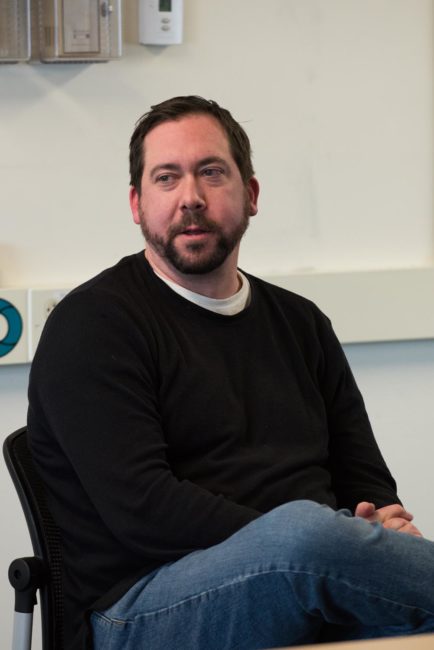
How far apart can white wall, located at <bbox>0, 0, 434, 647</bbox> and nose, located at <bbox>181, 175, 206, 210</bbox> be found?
79cm

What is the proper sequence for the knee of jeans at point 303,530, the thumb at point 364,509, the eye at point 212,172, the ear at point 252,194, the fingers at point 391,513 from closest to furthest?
1. the knee of jeans at point 303,530
2. the thumb at point 364,509
3. the fingers at point 391,513
4. the eye at point 212,172
5. the ear at point 252,194

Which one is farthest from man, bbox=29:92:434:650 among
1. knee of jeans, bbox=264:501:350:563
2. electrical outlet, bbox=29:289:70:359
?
electrical outlet, bbox=29:289:70:359

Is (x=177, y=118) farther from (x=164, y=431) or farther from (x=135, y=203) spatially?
(x=164, y=431)

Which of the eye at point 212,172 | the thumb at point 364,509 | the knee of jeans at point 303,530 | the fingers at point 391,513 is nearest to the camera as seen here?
the knee of jeans at point 303,530

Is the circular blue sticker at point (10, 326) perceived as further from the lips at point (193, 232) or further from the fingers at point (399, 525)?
the fingers at point (399, 525)

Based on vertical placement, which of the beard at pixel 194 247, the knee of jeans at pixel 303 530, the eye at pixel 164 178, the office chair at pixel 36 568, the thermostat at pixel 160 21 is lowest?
the office chair at pixel 36 568

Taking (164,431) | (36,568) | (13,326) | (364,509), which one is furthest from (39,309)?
(364,509)

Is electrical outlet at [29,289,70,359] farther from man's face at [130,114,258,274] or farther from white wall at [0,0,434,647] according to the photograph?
man's face at [130,114,258,274]

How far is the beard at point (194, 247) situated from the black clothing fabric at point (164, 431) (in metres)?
0.06

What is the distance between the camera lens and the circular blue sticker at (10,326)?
Result: 2.63 meters

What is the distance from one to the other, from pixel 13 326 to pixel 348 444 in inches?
39.5

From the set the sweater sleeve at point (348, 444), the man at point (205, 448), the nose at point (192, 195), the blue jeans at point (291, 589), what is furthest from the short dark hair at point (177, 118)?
the blue jeans at point (291, 589)

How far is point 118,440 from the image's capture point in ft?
5.61

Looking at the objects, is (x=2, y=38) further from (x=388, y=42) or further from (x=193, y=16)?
(x=388, y=42)
